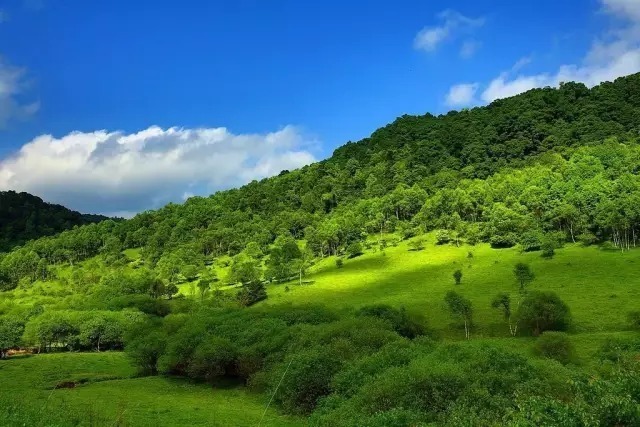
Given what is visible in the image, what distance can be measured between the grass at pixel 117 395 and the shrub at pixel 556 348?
3306cm

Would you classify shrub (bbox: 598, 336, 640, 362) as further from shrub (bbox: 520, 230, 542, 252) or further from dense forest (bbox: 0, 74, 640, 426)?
shrub (bbox: 520, 230, 542, 252)

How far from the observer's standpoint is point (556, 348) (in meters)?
62.5

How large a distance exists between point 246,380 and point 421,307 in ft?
127

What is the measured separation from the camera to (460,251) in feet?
447

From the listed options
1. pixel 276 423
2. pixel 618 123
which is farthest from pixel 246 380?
pixel 618 123

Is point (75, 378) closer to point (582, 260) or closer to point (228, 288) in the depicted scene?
point (228, 288)

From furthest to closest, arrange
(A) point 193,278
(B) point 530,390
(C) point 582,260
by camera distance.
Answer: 1. (A) point 193,278
2. (C) point 582,260
3. (B) point 530,390

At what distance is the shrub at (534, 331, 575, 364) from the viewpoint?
2418 inches

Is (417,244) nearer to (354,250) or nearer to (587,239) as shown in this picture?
(354,250)

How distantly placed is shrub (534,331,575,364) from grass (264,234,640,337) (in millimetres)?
13568

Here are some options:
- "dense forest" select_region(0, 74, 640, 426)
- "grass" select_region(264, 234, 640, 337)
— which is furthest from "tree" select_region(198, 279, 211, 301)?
"grass" select_region(264, 234, 640, 337)

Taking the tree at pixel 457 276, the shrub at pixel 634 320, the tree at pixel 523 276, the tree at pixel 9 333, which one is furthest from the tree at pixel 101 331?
the shrub at pixel 634 320

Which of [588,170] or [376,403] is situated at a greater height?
[588,170]

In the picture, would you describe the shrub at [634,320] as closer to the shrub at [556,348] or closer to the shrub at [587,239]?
the shrub at [556,348]
